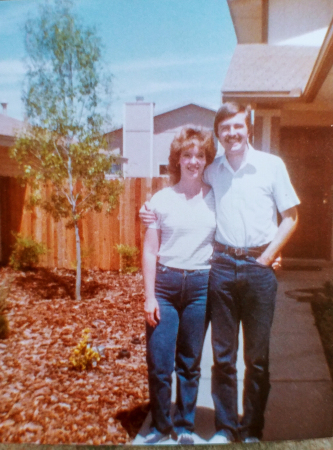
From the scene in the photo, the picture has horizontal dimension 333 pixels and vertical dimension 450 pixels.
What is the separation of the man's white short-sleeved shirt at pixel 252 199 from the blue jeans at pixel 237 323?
0.41ft

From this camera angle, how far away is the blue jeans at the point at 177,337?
217 cm

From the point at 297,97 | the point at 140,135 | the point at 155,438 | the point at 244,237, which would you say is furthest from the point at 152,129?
the point at 297,97

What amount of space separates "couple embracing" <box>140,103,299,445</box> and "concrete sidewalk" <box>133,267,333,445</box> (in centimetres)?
32

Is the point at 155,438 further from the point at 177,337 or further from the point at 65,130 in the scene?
the point at 65,130

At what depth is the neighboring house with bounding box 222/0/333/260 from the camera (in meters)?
3.78

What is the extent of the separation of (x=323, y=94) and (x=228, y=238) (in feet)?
7.94

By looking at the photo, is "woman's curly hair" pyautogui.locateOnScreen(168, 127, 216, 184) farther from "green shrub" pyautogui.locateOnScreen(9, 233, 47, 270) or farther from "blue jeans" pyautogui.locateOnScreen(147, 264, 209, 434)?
"green shrub" pyautogui.locateOnScreen(9, 233, 47, 270)

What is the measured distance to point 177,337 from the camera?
2256 millimetres

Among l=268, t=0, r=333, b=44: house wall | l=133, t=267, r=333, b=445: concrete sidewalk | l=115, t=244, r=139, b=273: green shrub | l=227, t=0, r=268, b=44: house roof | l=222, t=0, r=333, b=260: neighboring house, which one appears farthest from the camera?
l=227, t=0, r=268, b=44: house roof

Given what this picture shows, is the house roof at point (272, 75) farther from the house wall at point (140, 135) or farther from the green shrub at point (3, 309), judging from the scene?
the green shrub at point (3, 309)

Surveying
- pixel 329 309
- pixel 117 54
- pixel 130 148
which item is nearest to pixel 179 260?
pixel 130 148

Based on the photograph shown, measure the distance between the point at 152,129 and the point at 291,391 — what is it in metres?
1.86

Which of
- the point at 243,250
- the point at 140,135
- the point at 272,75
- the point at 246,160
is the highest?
the point at 272,75

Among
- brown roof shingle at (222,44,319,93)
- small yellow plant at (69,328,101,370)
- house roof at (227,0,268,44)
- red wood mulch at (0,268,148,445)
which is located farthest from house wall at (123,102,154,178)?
house roof at (227,0,268,44)
